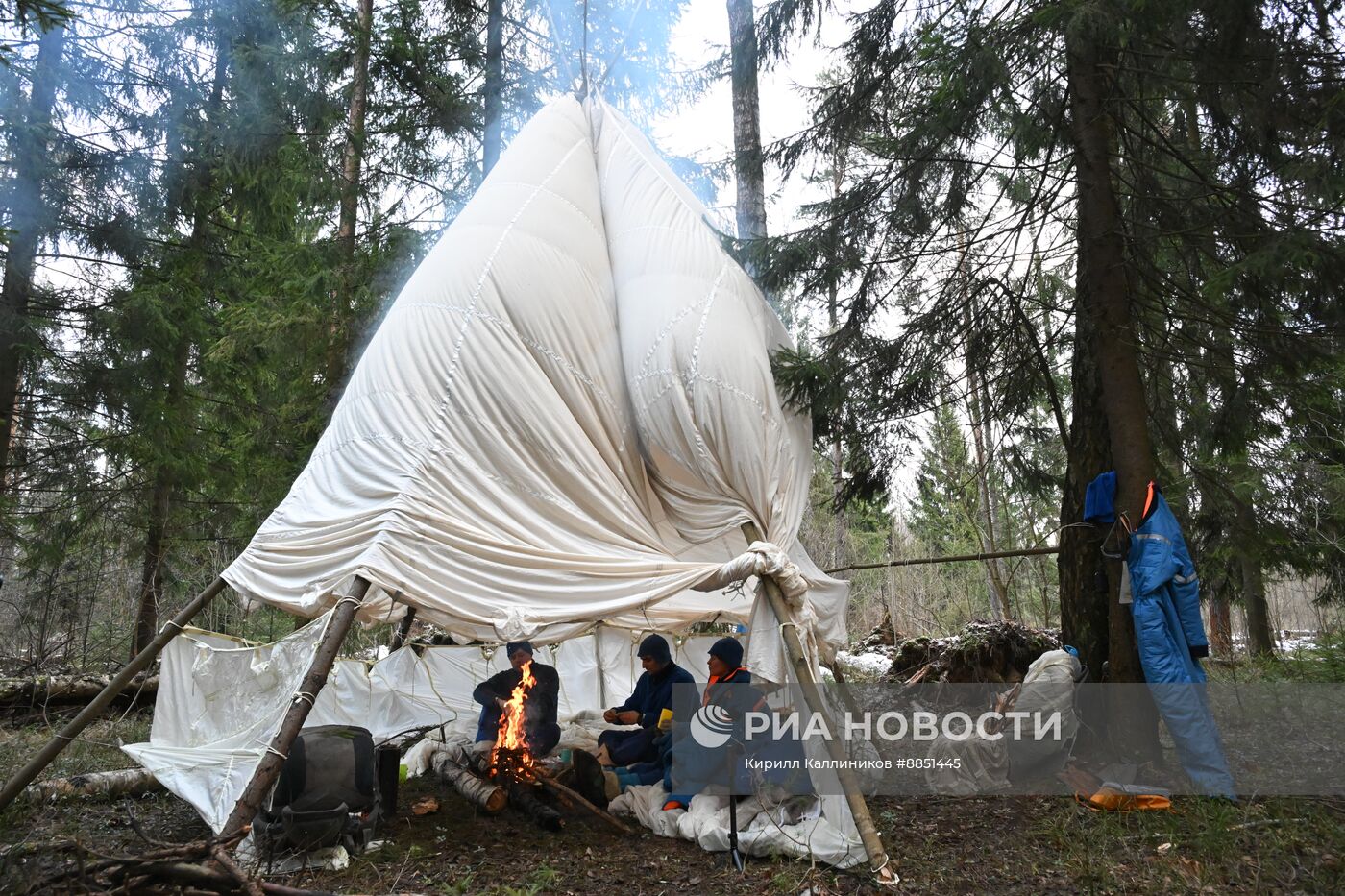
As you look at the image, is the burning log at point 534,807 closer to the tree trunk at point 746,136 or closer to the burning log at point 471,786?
the burning log at point 471,786

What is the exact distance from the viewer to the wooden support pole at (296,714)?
3828 mm

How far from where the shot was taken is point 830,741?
4359 mm

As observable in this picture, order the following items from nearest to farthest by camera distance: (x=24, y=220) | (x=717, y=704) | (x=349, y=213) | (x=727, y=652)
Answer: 1. (x=717, y=704)
2. (x=727, y=652)
3. (x=24, y=220)
4. (x=349, y=213)

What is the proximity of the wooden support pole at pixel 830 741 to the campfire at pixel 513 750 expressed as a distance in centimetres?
193

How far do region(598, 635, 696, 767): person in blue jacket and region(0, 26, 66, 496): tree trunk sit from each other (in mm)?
6425

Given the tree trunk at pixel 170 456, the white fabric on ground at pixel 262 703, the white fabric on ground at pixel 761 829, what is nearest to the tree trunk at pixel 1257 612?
the white fabric on ground at pixel 262 703

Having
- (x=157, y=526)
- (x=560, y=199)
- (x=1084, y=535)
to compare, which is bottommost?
(x=1084, y=535)

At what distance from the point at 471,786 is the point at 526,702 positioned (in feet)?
2.63

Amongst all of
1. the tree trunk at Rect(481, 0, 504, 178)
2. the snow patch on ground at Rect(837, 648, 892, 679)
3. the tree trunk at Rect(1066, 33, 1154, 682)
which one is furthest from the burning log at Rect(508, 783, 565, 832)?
the tree trunk at Rect(481, 0, 504, 178)

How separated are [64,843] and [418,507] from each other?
85.3 inches

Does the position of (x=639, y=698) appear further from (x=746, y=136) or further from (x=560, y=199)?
(x=746, y=136)

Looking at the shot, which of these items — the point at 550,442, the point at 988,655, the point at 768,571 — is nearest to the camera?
the point at 768,571

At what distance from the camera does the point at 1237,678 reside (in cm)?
792

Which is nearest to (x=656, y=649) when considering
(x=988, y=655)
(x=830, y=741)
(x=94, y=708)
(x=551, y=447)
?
(x=551, y=447)
